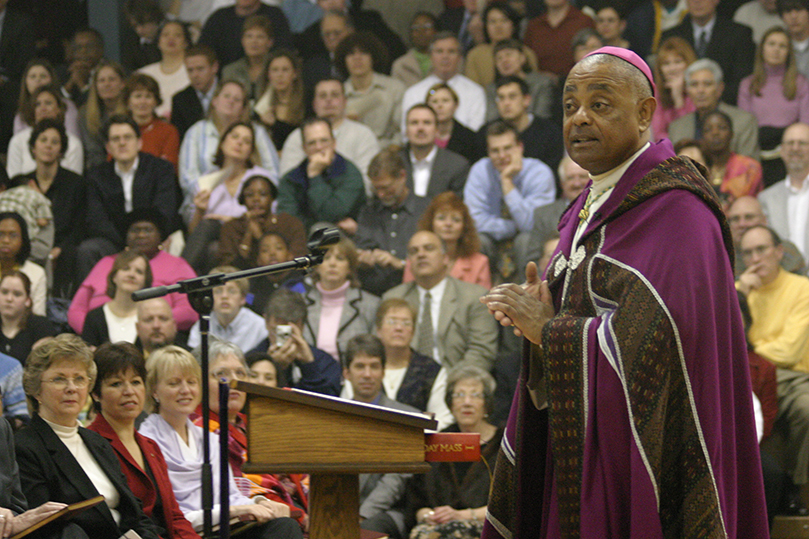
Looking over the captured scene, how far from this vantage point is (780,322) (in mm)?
5758

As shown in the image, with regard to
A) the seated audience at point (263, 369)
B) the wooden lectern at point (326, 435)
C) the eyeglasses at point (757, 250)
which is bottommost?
the wooden lectern at point (326, 435)

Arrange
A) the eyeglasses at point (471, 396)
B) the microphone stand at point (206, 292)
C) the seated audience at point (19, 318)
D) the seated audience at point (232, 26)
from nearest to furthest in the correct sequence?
the microphone stand at point (206, 292) < the eyeglasses at point (471, 396) < the seated audience at point (19, 318) < the seated audience at point (232, 26)

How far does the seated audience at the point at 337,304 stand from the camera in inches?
238

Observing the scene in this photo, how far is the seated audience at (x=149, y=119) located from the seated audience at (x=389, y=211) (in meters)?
1.77

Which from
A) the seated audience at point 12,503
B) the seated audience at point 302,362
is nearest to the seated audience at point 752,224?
the seated audience at point 302,362

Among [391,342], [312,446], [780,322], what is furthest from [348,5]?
[312,446]

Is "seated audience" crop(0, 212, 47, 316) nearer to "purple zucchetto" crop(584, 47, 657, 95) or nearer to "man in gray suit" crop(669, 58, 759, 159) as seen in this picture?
"man in gray suit" crop(669, 58, 759, 159)

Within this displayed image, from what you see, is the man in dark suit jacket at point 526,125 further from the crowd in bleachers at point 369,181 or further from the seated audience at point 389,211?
the seated audience at point 389,211

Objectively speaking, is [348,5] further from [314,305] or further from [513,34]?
[314,305]

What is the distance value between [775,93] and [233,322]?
171 inches

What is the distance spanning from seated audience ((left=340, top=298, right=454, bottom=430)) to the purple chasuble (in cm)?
312

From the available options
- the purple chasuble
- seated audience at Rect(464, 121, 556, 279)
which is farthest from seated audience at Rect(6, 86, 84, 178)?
the purple chasuble

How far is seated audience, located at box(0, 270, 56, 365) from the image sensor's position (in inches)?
232

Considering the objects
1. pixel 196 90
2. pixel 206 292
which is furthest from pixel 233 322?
pixel 206 292
